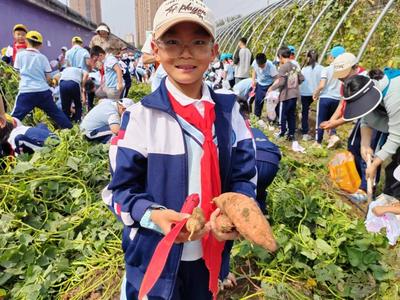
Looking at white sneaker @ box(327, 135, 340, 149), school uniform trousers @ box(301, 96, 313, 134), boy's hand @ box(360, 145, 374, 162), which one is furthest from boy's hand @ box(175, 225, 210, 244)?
school uniform trousers @ box(301, 96, 313, 134)

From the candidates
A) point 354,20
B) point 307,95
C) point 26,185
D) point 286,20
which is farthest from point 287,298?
point 286,20

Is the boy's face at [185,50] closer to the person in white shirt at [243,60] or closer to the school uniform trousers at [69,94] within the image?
the school uniform trousers at [69,94]

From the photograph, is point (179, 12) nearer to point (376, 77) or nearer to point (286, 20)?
point (376, 77)

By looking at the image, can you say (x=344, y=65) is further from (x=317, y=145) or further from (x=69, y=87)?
(x=69, y=87)

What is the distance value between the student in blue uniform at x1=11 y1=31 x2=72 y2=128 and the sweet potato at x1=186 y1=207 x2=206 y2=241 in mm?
4805

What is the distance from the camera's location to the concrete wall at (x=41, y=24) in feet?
31.1

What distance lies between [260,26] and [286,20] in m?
3.17

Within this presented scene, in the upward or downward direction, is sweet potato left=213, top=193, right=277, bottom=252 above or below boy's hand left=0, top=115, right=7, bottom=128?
above

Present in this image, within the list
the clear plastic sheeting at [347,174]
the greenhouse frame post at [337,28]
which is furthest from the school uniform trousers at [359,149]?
the greenhouse frame post at [337,28]

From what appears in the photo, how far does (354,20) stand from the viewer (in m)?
8.29

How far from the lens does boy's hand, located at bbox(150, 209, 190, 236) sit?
3.48ft

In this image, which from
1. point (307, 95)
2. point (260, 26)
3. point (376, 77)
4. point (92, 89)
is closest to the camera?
point (376, 77)

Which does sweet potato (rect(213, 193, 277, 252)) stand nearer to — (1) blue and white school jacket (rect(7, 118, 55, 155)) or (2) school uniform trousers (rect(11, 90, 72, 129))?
(1) blue and white school jacket (rect(7, 118, 55, 155))

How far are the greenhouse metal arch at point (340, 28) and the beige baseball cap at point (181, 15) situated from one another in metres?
6.03
